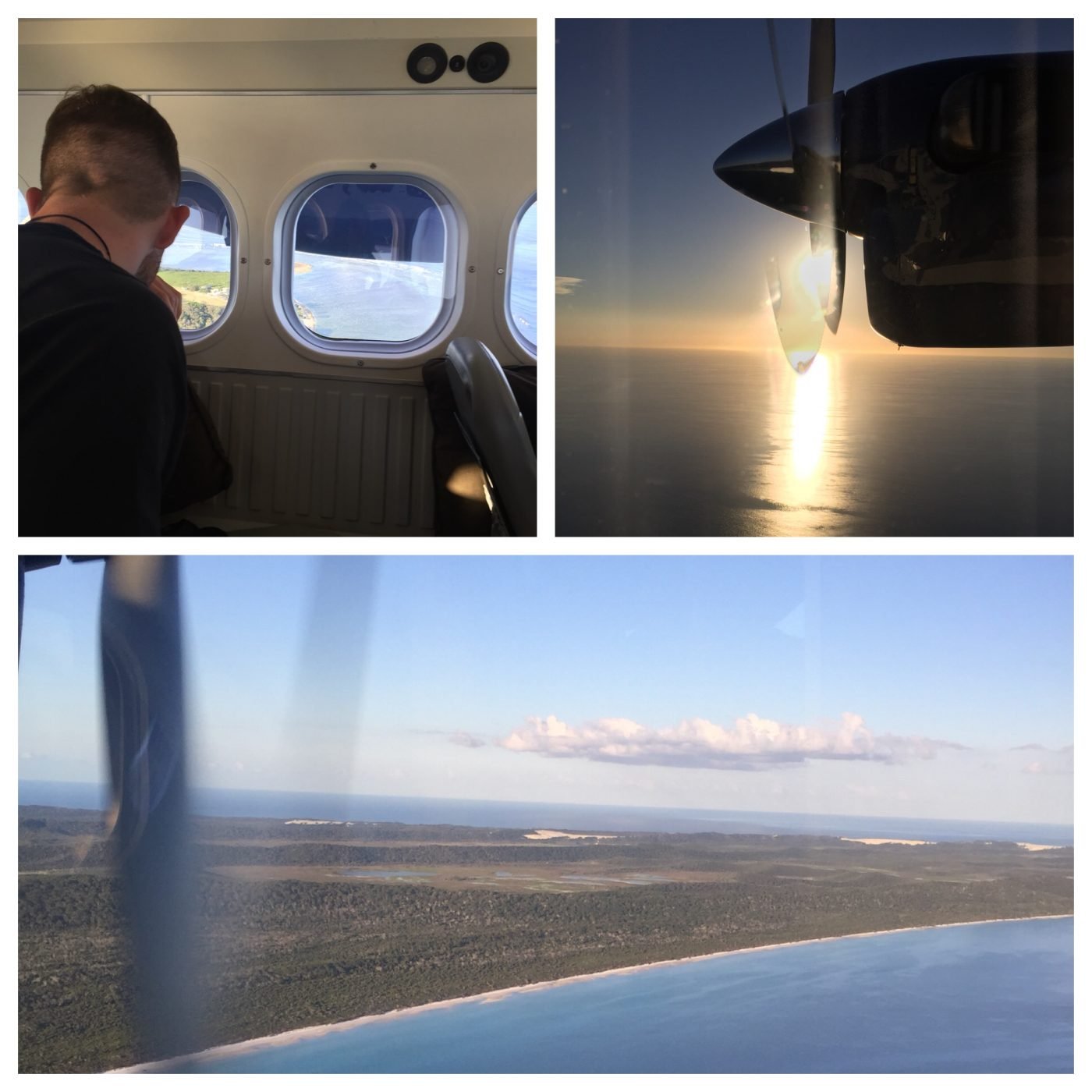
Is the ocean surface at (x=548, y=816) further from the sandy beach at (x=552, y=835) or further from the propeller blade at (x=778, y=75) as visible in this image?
the propeller blade at (x=778, y=75)

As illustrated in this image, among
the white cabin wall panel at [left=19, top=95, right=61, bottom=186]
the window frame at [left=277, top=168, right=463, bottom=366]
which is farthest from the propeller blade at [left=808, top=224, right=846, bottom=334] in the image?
the white cabin wall panel at [left=19, top=95, right=61, bottom=186]

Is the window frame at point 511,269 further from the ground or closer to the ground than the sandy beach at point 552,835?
further from the ground

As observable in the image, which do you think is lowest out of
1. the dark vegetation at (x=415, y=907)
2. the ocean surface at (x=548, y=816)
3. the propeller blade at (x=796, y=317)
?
the dark vegetation at (x=415, y=907)

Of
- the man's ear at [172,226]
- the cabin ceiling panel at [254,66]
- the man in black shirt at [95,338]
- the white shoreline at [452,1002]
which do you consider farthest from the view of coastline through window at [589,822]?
the cabin ceiling panel at [254,66]

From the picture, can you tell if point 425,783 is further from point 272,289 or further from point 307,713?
point 272,289

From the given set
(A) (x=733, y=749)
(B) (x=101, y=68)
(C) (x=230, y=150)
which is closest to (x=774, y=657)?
(A) (x=733, y=749)

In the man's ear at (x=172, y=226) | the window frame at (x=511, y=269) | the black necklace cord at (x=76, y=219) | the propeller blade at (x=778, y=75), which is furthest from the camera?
the window frame at (x=511, y=269)

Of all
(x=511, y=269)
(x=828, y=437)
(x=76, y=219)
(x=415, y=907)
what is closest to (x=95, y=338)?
(x=76, y=219)
